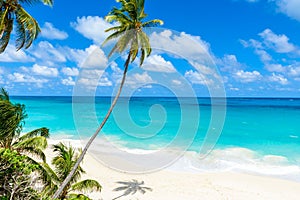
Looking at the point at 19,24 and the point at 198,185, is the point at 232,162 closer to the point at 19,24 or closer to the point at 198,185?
the point at 198,185

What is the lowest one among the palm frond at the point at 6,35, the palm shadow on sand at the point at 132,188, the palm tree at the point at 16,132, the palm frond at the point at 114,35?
the palm tree at the point at 16,132

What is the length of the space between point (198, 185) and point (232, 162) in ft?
29.6

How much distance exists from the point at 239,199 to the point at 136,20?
11.4m

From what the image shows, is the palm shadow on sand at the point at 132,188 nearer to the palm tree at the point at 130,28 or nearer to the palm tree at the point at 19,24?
the palm tree at the point at 130,28

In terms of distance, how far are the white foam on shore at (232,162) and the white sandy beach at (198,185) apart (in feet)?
5.50

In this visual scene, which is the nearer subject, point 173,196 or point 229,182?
point 173,196

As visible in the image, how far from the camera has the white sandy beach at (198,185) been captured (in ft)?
50.3

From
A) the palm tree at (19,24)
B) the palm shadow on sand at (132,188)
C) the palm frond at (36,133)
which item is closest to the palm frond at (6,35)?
the palm tree at (19,24)

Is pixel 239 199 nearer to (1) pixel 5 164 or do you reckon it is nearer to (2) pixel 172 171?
(2) pixel 172 171

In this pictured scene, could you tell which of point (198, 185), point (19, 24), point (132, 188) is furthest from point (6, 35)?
point (198, 185)

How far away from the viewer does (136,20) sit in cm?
1198

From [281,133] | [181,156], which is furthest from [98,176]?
[281,133]

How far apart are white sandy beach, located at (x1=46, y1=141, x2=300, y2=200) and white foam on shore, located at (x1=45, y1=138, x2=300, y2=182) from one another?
1676mm

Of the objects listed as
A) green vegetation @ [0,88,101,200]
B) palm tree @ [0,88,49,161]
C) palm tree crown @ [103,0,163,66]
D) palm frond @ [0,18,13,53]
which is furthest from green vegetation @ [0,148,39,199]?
palm tree crown @ [103,0,163,66]
